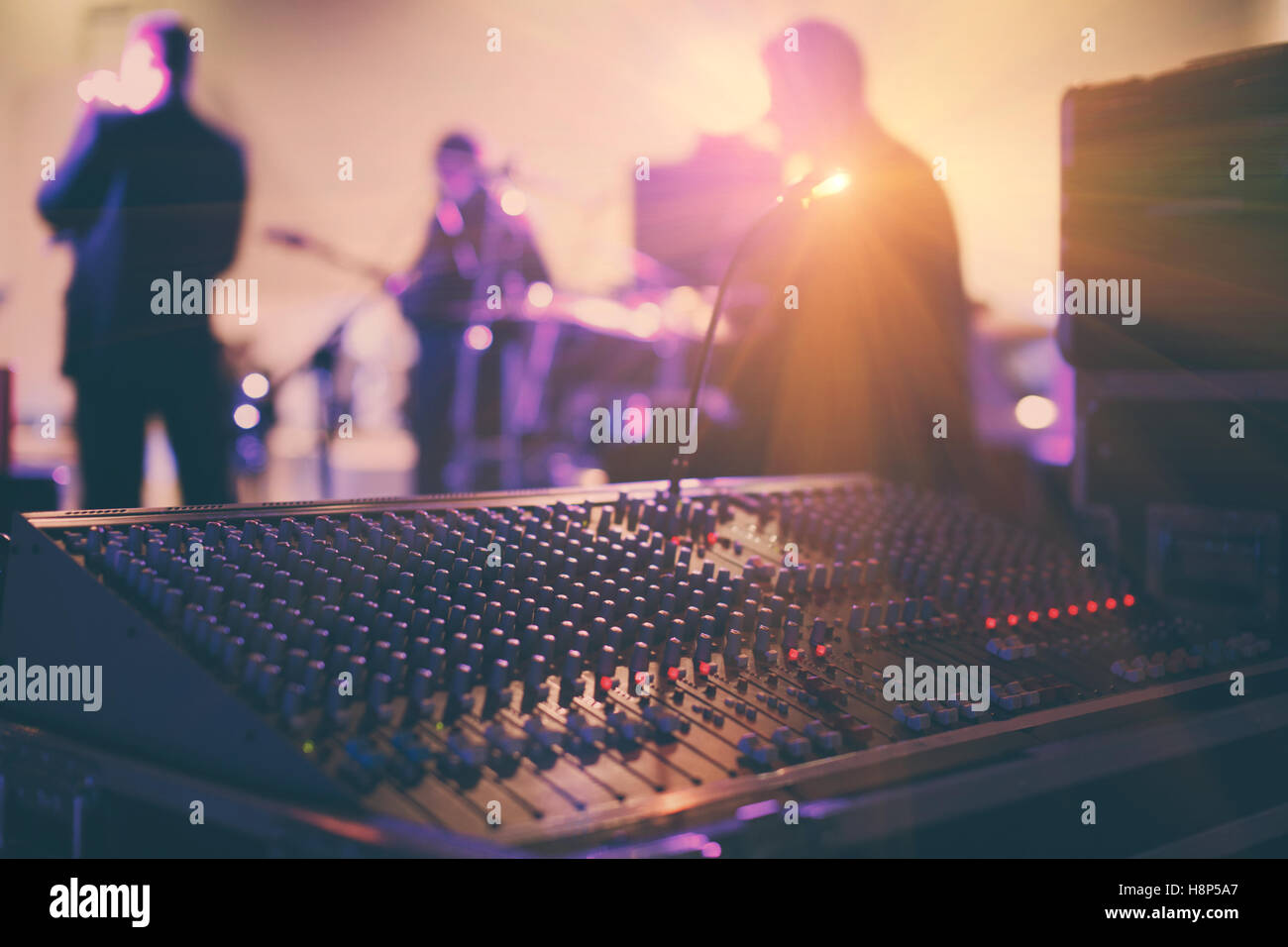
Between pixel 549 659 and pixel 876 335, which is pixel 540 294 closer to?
pixel 876 335

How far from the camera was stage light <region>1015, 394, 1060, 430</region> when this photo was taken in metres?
5.74

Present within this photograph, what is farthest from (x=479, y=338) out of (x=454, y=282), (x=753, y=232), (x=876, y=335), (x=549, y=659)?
(x=549, y=659)

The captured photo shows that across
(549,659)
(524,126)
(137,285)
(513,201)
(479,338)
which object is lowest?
(549,659)

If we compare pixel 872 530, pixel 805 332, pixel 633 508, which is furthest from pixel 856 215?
pixel 633 508

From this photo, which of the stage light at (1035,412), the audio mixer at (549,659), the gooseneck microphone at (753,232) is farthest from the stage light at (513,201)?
the audio mixer at (549,659)

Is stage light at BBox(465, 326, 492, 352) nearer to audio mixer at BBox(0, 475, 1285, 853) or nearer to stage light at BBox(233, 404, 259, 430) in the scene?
stage light at BBox(233, 404, 259, 430)

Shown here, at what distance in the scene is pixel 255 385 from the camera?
176 inches

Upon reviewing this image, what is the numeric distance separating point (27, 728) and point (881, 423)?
78.9 inches

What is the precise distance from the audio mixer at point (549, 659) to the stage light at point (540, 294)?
12.9ft

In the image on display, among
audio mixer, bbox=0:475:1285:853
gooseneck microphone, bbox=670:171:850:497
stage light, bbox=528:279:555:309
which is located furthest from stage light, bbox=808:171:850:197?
stage light, bbox=528:279:555:309

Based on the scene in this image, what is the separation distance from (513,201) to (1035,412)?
11.9 ft

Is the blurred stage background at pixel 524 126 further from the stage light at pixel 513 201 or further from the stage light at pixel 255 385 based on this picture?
the stage light at pixel 255 385

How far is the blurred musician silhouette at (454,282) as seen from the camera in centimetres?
491

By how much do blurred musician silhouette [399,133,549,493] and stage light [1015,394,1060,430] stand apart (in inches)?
129
